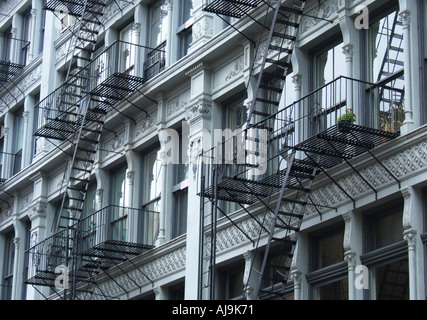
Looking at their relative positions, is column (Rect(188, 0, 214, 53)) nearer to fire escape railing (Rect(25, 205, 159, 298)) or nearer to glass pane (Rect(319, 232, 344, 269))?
fire escape railing (Rect(25, 205, 159, 298))

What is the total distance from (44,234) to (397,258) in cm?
1642

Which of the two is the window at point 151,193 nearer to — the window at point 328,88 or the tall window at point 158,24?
the tall window at point 158,24

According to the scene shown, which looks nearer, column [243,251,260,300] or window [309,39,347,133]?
A: window [309,39,347,133]

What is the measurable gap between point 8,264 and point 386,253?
64.3ft

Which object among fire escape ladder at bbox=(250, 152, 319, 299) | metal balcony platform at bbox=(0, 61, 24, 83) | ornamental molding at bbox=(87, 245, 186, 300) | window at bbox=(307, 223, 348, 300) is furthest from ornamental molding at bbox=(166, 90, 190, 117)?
metal balcony platform at bbox=(0, 61, 24, 83)

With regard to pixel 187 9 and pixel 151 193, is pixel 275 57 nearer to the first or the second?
pixel 187 9

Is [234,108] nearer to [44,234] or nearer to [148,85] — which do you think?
[148,85]

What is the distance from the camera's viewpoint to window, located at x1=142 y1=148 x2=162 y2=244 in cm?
2952

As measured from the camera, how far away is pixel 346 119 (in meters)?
21.2

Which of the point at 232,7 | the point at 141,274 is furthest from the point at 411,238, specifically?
the point at 141,274

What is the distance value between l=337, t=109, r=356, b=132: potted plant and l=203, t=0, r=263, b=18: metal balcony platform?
512 centimetres

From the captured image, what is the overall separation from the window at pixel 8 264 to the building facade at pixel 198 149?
9cm

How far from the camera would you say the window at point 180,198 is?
28656 millimetres
